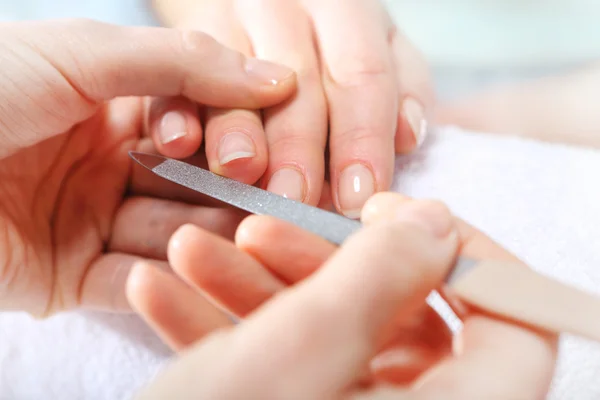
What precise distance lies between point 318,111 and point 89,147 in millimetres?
242

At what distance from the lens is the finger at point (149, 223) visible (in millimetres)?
534

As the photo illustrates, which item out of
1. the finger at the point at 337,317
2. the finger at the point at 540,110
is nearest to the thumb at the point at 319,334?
the finger at the point at 337,317

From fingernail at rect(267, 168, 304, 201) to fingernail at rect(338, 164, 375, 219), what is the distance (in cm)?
4

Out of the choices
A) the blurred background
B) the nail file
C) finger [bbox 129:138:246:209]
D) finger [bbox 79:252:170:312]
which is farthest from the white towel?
the blurred background

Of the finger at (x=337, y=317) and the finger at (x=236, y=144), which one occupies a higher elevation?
the finger at (x=337, y=317)

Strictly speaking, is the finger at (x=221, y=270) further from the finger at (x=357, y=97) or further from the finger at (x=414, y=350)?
the finger at (x=357, y=97)

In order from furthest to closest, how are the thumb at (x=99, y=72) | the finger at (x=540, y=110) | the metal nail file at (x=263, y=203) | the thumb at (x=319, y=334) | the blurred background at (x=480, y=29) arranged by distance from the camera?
1. the blurred background at (x=480, y=29)
2. the finger at (x=540, y=110)
3. the thumb at (x=99, y=72)
4. the metal nail file at (x=263, y=203)
5. the thumb at (x=319, y=334)

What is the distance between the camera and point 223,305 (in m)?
0.29

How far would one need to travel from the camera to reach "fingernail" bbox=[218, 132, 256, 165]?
0.44m

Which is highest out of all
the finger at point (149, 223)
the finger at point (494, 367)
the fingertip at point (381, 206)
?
the fingertip at point (381, 206)

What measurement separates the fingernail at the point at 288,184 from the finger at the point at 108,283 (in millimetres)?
147

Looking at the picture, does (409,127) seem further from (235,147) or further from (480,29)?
(480,29)

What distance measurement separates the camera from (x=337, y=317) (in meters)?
0.21

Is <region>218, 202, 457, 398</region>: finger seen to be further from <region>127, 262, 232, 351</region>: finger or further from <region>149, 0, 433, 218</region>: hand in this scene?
<region>149, 0, 433, 218</region>: hand
